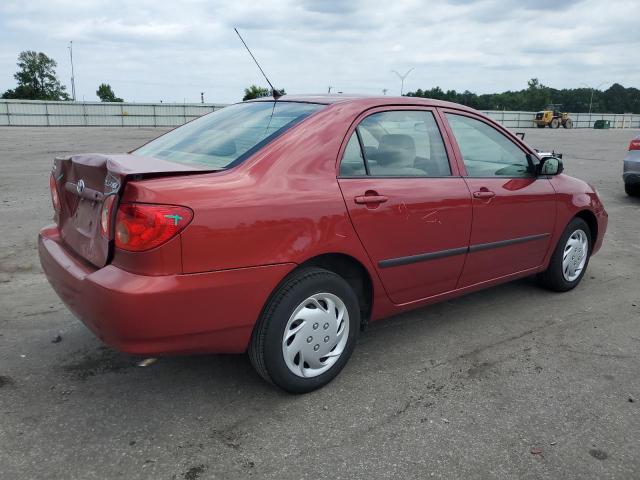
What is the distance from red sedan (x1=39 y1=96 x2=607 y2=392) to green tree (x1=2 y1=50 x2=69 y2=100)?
91.8 m

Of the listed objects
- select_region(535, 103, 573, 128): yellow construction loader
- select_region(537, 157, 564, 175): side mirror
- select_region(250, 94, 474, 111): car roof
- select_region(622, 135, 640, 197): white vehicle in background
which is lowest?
select_region(622, 135, 640, 197): white vehicle in background

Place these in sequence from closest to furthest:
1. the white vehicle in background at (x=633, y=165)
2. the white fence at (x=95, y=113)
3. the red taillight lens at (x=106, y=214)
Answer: the red taillight lens at (x=106, y=214)
the white vehicle in background at (x=633, y=165)
the white fence at (x=95, y=113)

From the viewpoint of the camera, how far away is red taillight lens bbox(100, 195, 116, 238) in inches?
96.7

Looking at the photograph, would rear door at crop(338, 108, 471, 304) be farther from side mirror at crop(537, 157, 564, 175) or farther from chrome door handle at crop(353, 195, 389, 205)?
side mirror at crop(537, 157, 564, 175)

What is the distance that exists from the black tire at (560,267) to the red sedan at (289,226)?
0.55 metres

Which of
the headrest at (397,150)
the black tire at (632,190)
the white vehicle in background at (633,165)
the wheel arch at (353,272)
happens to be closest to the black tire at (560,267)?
the headrest at (397,150)

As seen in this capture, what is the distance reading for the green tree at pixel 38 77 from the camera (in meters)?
83.8

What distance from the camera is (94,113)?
42.3 metres

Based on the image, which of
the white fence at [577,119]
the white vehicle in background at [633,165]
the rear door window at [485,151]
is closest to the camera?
the rear door window at [485,151]

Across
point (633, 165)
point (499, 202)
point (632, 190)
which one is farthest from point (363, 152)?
point (632, 190)

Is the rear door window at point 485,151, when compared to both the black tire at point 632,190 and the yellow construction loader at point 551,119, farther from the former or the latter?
the yellow construction loader at point 551,119

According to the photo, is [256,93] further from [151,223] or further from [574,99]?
[574,99]

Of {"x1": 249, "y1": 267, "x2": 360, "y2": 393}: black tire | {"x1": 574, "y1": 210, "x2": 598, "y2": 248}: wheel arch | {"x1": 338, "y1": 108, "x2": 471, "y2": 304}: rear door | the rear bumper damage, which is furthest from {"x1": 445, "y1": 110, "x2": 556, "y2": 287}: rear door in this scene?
the rear bumper damage

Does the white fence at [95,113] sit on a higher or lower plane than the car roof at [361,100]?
higher
